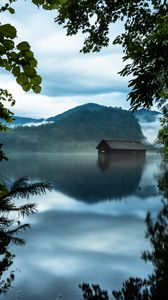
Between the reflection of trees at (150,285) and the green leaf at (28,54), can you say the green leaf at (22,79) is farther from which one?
the reflection of trees at (150,285)

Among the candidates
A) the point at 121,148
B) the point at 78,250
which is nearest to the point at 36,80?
the point at 78,250

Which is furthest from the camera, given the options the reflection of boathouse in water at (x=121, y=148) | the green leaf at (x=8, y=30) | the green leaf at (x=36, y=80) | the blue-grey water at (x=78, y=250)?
the reflection of boathouse in water at (x=121, y=148)

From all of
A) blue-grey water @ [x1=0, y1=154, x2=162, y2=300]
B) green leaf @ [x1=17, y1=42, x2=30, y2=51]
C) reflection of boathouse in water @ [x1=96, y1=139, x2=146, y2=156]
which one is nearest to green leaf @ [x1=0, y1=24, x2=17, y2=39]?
green leaf @ [x1=17, y1=42, x2=30, y2=51]

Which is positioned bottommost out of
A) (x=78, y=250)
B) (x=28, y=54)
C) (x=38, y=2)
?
(x=78, y=250)

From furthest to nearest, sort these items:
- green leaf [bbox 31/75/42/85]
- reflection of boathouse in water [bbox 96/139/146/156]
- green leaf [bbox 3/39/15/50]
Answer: reflection of boathouse in water [bbox 96/139/146/156], green leaf [bbox 31/75/42/85], green leaf [bbox 3/39/15/50]

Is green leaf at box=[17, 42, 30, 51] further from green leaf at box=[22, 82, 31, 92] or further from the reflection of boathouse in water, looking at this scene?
the reflection of boathouse in water

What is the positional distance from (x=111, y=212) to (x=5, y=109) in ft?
73.2

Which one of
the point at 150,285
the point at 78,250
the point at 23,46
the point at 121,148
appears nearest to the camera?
the point at 23,46

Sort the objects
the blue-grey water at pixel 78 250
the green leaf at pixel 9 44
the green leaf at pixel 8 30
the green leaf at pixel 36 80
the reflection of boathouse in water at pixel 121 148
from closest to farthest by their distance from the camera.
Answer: the green leaf at pixel 8 30 < the green leaf at pixel 9 44 < the green leaf at pixel 36 80 < the blue-grey water at pixel 78 250 < the reflection of boathouse in water at pixel 121 148

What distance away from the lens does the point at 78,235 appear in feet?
58.4

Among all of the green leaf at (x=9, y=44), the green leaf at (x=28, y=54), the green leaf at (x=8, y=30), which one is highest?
the green leaf at (x=8, y=30)

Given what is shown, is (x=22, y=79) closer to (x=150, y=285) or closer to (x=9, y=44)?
(x=9, y=44)

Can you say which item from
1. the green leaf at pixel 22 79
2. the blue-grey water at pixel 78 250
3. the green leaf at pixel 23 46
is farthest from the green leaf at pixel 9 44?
the blue-grey water at pixel 78 250

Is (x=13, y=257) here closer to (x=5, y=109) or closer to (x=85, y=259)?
(x=85, y=259)
